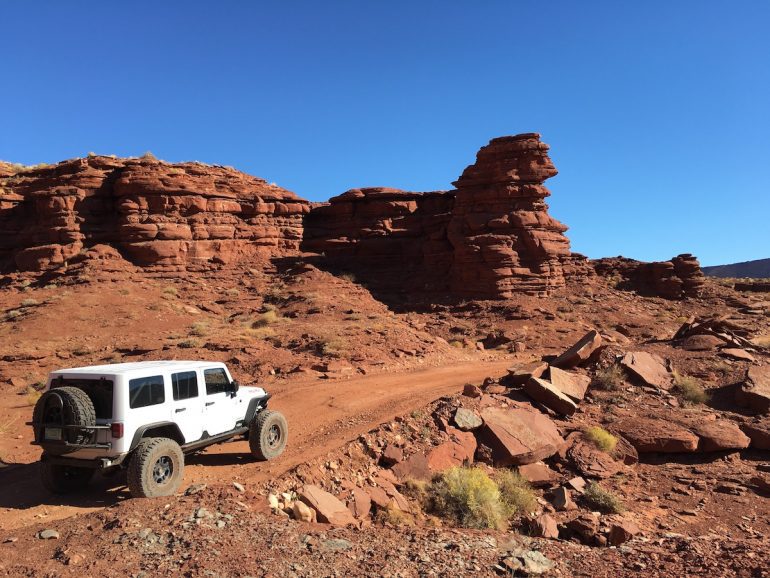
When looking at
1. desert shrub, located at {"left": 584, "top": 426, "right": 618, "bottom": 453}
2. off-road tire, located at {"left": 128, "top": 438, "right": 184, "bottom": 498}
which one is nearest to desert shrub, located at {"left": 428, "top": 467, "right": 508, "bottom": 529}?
desert shrub, located at {"left": 584, "top": 426, "right": 618, "bottom": 453}

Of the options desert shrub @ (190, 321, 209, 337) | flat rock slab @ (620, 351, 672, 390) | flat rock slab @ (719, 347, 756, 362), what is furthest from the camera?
desert shrub @ (190, 321, 209, 337)

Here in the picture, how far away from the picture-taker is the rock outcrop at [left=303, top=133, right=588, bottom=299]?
33.7m

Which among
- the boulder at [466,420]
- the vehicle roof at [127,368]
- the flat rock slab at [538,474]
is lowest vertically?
the flat rock slab at [538,474]

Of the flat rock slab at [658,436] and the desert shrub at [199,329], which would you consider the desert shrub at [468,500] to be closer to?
the flat rock slab at [658,436]

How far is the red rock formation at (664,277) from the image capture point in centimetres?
4028

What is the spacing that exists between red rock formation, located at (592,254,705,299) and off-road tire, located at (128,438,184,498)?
1604 inches

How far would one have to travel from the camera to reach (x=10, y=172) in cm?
3806

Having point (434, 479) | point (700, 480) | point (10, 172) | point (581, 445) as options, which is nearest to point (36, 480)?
point (434, 479)

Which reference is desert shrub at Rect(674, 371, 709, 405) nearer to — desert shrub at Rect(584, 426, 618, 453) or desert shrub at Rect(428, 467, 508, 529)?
desert shrub at Rect(584, 426, 618, 453)

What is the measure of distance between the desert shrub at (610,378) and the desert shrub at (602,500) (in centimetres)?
469

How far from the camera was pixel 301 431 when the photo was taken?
37.7 ft

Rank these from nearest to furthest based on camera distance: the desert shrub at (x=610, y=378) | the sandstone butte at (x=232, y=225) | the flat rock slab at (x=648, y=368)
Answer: the desert shrub at (x=610, y=378) → the flat rock slab at (x=648, y=368) → the sandstone butte at (x=232, y=225)

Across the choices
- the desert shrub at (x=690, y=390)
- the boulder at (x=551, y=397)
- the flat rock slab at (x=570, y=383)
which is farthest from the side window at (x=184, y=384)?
the desert shrub at (x=690, y=390)

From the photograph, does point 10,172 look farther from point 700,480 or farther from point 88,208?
point 700,480
